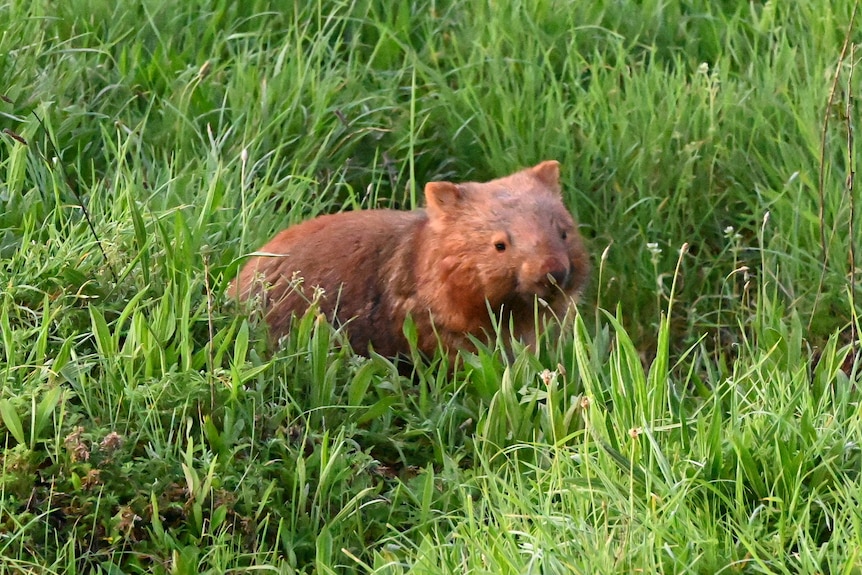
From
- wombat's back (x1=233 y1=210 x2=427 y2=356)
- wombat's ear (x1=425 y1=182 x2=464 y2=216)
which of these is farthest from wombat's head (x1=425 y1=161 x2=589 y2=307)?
wombat's back (x1=233 y1=210 x2=427 y2=356)

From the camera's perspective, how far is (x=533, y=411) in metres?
3.93

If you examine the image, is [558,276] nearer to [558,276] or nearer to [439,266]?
[558,276]

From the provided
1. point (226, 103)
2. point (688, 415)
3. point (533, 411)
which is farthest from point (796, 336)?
point (226, 103)

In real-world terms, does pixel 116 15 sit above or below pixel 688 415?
above

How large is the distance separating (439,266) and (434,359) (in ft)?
Answer: 1.73

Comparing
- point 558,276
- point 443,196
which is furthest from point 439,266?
point 558,276

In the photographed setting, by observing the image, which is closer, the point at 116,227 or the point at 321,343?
the point at 321,343

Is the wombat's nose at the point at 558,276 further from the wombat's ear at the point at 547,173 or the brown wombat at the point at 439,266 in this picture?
the wombat's ear at the point at 547,173

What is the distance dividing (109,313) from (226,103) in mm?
1680

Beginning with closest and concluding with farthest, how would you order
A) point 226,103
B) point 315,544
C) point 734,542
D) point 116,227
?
point 734,542, point 315,544, point 116,227, point 226,103

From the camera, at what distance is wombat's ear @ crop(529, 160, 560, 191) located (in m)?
4.90

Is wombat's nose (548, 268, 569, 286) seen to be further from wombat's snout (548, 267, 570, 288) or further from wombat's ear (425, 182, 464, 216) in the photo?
wombat's ear (425, 182, 464, 216)

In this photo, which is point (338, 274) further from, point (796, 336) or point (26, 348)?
point (796, 336)

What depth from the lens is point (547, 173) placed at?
16.1 ft
